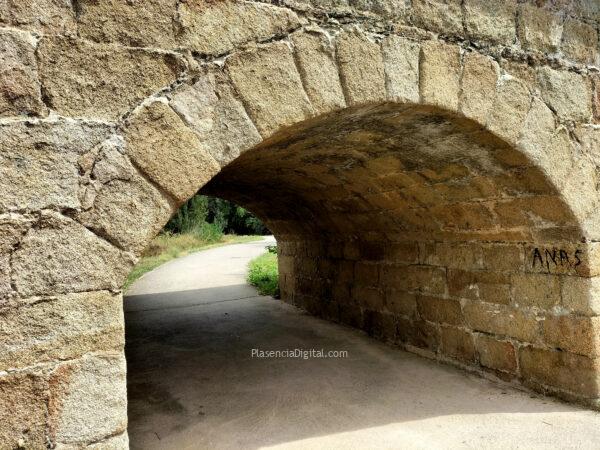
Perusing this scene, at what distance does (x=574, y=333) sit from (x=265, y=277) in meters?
7.55

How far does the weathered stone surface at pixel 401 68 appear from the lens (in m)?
2.56

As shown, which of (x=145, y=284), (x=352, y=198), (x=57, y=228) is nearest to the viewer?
(x=57, y=228)

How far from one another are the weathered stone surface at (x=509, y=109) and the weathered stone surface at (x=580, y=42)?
63cm

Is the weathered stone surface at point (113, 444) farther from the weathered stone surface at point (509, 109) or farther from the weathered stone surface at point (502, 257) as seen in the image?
the weathered stone surface at point (502, 257)

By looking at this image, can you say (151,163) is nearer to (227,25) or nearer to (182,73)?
(182,73)

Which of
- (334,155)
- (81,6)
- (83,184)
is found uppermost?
(81,6)

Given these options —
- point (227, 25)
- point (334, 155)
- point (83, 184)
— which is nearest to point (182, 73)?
point (227, 25)

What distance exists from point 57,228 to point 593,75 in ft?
12.1

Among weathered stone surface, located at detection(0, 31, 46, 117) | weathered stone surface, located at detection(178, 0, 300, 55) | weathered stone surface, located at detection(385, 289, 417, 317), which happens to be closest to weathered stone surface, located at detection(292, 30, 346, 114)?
weathered stone surface, located at detection(178, 0, 300, 55)

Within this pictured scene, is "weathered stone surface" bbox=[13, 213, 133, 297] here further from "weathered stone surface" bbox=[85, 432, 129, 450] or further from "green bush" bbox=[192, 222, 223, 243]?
"green bush" bbox=[192, 222, 223, 243]

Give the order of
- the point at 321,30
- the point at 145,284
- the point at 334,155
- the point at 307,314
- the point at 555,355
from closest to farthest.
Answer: the point at 321,30
the point at 555,355
the point at 334,155
the point at 307,314
the point at 145,284

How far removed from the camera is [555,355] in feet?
11.1

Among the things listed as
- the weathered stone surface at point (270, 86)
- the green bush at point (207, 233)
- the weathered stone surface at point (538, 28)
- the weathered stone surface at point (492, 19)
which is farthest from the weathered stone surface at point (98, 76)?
the green bush at point (207, 233)

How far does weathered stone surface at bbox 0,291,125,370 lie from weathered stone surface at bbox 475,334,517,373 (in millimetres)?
3034
